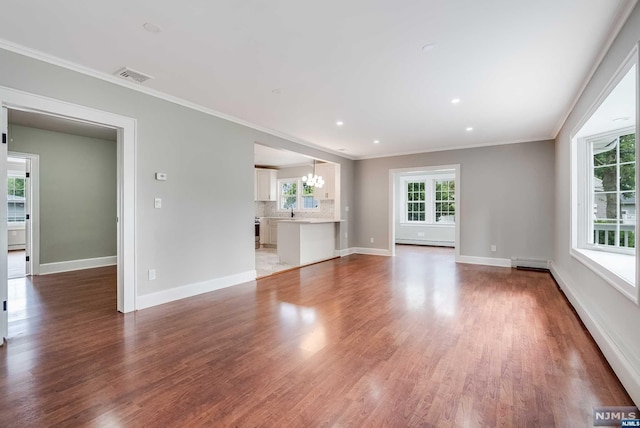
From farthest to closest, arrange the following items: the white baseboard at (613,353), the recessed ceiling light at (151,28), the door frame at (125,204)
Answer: the door frame at (125,204) < the recessed ceiling light at (151,28) < the white baseboard at (613,353)

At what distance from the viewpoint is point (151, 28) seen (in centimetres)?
240

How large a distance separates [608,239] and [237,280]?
16.6ft

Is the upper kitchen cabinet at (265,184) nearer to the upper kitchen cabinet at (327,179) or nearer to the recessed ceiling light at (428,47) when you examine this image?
the upper kitchen cabinet at (327,179)

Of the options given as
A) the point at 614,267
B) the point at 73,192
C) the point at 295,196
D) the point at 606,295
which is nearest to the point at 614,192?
the point at 614,267

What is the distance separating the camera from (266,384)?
6.77ft

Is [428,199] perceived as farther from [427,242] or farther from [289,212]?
[289,212]

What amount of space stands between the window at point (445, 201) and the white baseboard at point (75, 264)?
944cm

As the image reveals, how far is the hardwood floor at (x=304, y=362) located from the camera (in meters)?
1.77

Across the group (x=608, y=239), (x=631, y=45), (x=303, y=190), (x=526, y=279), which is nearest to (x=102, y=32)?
(x=631, y=45)

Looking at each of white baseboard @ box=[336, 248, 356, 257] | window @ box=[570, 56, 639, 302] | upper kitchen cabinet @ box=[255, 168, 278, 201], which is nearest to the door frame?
window @ box=[570, 56, 639, 302]

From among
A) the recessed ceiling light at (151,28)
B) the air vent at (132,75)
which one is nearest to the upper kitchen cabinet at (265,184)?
the air vent at (132,75)

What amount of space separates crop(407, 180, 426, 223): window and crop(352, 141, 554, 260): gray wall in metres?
3.34

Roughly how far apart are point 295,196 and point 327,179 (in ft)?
7.10

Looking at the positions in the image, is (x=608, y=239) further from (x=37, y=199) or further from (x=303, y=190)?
(x=37, y=199)
